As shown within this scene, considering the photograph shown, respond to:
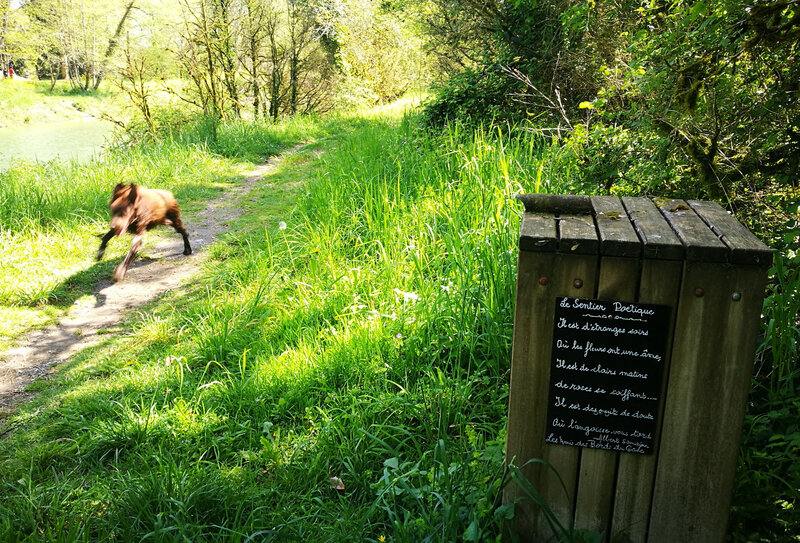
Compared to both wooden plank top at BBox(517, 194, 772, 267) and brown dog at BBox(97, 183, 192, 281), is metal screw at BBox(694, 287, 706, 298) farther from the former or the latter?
brown dog at BBox(97, 183, 192, 281)

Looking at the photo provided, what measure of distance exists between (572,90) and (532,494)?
718 cm

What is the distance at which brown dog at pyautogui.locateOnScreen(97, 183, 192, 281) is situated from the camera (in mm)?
5746

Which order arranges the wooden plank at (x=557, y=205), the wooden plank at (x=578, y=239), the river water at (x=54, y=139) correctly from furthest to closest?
the river water at (x=54, y=139) < the wooden plank at (x=557, y=205) < the wooden plank at (x=578, y=239)

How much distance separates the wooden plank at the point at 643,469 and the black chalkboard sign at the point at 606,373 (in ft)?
0.08

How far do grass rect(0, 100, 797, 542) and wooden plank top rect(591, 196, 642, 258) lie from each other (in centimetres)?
92

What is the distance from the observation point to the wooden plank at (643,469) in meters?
1.79

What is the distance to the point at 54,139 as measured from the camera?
839 inches

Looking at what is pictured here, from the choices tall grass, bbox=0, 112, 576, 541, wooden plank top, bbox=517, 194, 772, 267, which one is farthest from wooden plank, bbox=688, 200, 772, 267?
tall grass, bbox=0, 112, 576, 541

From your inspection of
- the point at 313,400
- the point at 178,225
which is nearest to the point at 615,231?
the point at 313,400

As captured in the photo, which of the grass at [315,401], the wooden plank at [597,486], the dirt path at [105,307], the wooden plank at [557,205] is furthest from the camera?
the dirt path at [105,307]

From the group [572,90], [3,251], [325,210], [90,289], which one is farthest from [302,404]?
[572,90]

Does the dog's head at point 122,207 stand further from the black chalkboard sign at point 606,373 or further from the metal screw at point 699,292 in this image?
the metal screw at point 699,292

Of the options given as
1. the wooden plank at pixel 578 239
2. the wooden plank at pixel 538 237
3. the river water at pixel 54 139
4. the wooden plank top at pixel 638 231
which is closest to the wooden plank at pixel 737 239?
the wooden plank top at pixel 638 231

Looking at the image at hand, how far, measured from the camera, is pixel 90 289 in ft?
18.6
